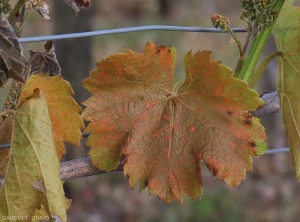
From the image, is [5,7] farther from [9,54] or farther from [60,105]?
[60,105]

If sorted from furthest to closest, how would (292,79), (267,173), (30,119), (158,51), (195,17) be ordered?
(195,17), (267,173), (292,79), (158,51), (30,119)

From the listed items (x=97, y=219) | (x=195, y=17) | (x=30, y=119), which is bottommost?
(x=97, y=219)

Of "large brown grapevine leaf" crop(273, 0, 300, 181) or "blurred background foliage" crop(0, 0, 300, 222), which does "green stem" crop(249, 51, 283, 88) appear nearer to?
"large brown grapevine leaf" crop(273, 0, 300, 181)

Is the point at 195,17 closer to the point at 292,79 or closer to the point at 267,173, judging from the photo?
the point at 267,173

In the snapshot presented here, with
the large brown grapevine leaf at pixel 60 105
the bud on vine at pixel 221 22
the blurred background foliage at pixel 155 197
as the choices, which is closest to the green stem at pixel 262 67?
the bud on vine at pixel 221 22

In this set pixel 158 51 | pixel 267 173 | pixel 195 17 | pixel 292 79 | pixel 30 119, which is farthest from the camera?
pixel 195 17

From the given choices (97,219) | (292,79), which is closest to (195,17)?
(97,219)

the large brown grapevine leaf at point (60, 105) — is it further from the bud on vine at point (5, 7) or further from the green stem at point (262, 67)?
the green stem at point (262, 67)
